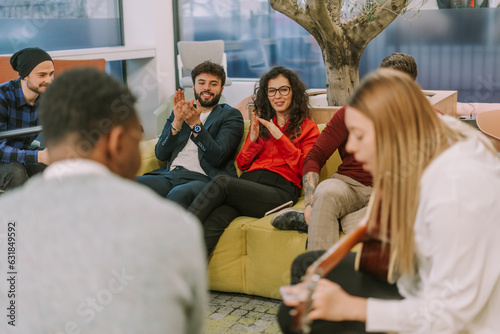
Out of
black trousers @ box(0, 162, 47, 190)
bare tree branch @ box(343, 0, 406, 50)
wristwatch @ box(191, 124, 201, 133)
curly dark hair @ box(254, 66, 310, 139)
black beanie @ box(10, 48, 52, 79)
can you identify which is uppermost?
bare tree branch @ box(343, 0, 406, 50)

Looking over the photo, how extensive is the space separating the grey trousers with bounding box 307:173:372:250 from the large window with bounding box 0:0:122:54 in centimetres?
377

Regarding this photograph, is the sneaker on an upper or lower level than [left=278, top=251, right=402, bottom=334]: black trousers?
lower

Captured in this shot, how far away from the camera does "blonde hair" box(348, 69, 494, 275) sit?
1.24m

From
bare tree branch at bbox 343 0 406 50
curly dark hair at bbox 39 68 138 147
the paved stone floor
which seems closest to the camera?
curly dark hair at bbox 39 68 138 147

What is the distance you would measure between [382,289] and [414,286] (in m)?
0.13

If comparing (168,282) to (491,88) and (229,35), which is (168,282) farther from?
(229,35)

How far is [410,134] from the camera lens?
1243 millimetres

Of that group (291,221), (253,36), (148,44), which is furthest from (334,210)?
(148,44)

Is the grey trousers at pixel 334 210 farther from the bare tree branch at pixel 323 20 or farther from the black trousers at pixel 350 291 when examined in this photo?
the bare tree branch at pixel 323 20

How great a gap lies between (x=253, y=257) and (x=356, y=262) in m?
1.37

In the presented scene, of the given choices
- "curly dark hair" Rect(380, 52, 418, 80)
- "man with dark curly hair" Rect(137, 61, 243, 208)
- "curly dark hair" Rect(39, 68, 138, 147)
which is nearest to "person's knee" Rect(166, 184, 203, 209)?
"man with dark curly hair" Rect(137, 61, 243, 208)

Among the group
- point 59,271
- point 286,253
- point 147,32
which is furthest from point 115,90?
point 147,32

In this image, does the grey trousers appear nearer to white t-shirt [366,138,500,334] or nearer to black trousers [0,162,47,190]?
white t-shirt [366,138,500,334]

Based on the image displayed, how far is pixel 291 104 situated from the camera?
10.3 feet
